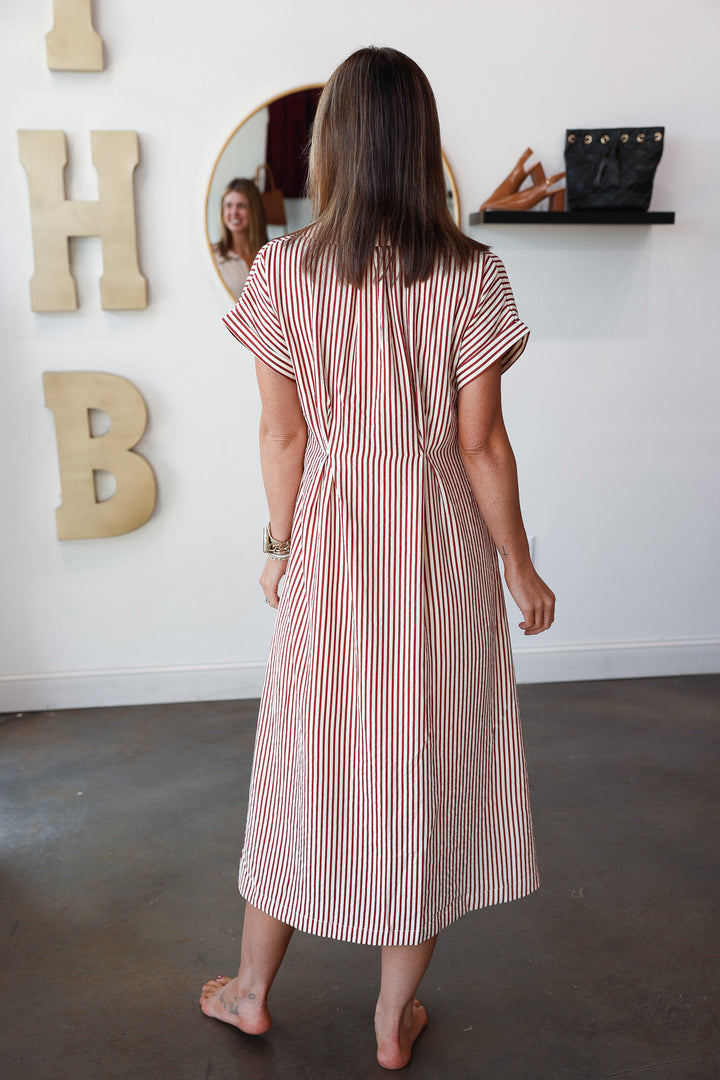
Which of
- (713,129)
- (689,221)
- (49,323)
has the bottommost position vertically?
(49,323)

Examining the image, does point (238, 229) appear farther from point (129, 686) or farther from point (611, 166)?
point (129, 686)

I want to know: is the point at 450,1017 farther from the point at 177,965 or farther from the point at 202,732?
the point at 202,732

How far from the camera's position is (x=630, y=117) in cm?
307

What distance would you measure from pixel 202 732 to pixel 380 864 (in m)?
1.65

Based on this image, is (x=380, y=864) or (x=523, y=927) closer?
(x=380, y=864)

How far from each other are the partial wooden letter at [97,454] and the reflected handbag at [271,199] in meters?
0.72

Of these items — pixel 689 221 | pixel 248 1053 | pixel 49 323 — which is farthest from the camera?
pixel 689 221

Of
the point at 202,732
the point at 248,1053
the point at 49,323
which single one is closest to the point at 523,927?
the point at 248,1053

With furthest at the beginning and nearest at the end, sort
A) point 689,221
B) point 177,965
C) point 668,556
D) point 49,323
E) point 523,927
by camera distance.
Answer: point 668,556, point 689,221, point 49,323, point 523,927, point 177,965

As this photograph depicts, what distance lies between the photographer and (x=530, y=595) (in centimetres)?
146

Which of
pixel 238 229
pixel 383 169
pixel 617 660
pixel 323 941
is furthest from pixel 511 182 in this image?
pixel 323 941

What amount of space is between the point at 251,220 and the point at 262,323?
1745mm

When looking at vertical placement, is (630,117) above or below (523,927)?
above

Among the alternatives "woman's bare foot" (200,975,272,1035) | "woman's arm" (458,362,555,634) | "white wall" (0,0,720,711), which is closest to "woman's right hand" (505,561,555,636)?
"woman's arm" (458,362,555,634)
